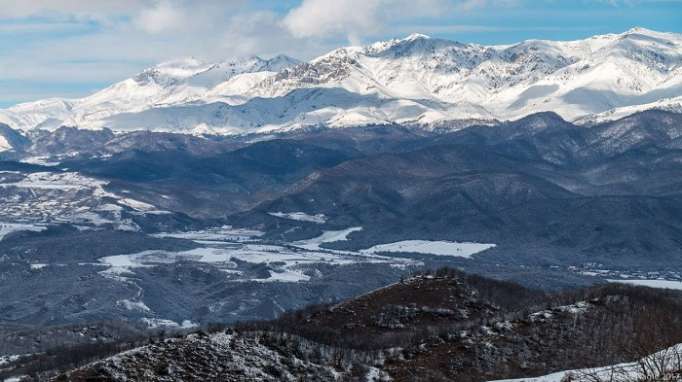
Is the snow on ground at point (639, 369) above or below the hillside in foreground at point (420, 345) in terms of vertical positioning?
above

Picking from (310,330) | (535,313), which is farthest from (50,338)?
Result: (535,313)

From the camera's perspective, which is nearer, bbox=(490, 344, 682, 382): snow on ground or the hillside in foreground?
bbox=(490, 344, 682, 382): snow on ground

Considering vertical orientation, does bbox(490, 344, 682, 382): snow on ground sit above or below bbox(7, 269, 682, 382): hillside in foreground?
above

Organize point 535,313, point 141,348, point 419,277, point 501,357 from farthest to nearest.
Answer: point 419,277, point 535,313, point 501,357, point 141,348

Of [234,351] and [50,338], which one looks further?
[50,338]

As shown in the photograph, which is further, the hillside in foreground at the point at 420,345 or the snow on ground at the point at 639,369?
the hillside in foreground at the point at 420,345

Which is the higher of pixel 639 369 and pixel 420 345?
pixel 639 369

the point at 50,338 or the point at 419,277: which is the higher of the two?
the point at 419,277

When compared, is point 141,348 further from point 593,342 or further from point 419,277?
point 419,277
